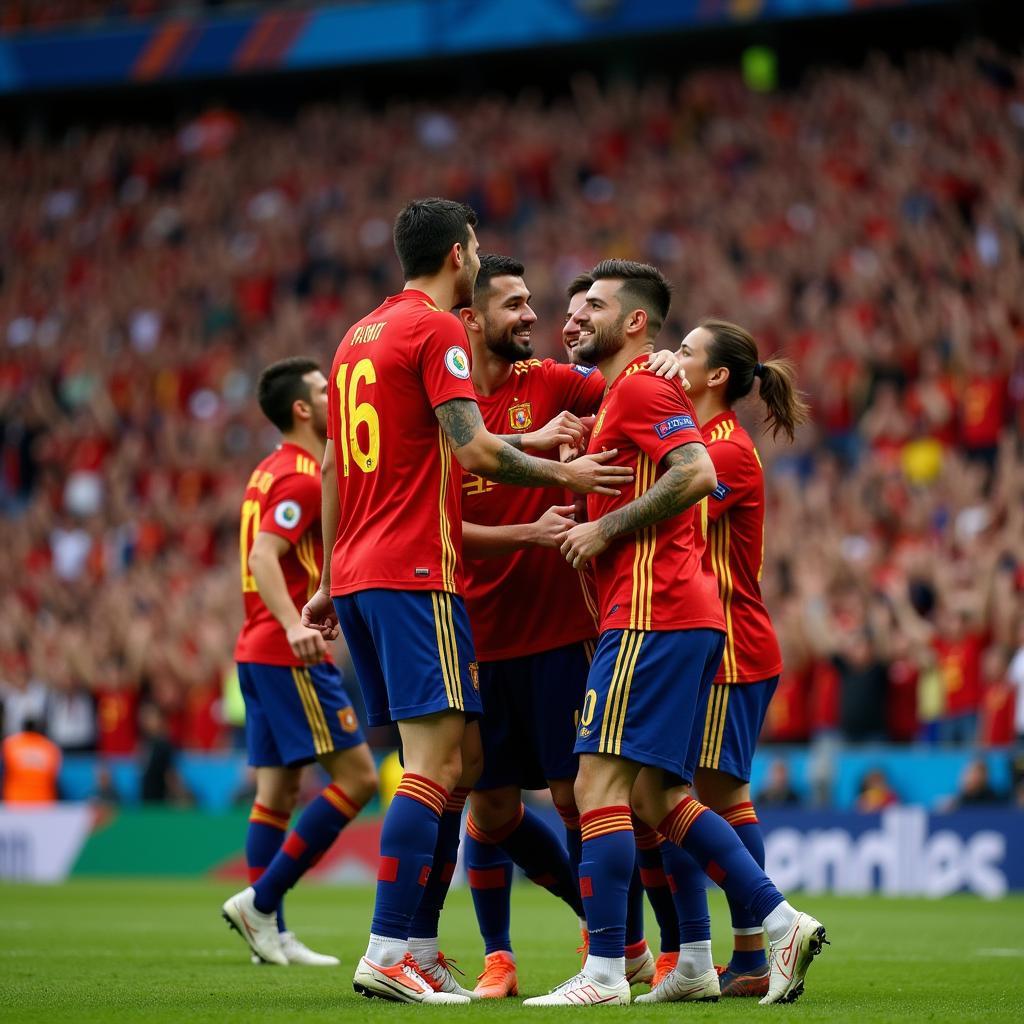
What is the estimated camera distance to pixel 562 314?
75.8 feet

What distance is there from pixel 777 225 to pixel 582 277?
15.6 m

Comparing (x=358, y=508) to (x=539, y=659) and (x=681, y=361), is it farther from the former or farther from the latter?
(x=681, y=361)

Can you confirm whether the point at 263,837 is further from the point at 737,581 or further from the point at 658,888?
the point at 737,581

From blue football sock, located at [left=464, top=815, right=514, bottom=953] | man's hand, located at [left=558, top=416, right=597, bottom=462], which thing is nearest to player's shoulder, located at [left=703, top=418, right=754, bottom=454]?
man's hand, located at [left=558, top=416, right=597, bottom=462]

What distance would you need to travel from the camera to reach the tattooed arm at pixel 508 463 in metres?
6.25

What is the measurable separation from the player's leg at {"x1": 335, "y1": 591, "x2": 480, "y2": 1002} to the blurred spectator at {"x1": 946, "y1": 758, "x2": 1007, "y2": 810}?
29.3 ft

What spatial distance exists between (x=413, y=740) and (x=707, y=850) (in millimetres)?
1173

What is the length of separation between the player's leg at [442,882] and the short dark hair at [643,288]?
5.85 ft

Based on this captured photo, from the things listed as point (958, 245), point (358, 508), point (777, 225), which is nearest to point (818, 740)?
point (958, 245)

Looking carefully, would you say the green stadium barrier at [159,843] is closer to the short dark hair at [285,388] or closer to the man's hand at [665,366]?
the short dark hair at [285,388]

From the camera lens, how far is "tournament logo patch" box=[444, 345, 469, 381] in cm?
632

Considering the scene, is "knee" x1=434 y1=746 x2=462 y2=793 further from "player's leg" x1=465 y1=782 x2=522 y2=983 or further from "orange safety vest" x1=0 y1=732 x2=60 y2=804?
"orange safety vest" x1=0 y1=732 x2=60 y2=804

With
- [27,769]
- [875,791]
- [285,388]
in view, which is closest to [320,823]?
[285,388]

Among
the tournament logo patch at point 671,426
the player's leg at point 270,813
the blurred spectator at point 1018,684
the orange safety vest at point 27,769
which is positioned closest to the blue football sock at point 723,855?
the tournament logo patch at point 671,426
